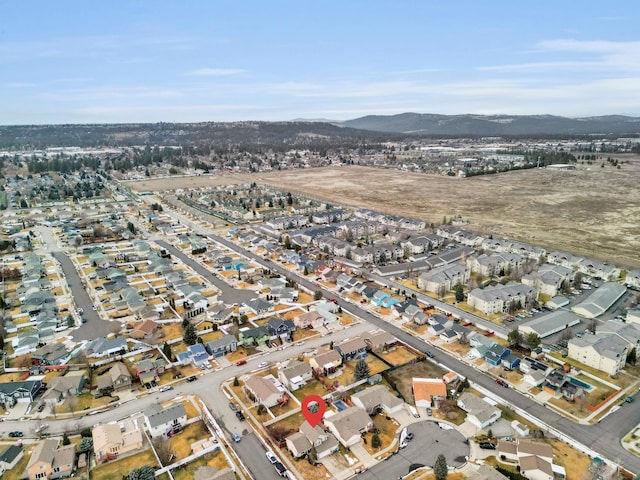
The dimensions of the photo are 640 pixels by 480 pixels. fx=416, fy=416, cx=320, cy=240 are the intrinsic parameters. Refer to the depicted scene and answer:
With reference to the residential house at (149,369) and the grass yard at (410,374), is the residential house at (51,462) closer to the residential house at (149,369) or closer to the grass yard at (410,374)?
the residential house at (149,369)

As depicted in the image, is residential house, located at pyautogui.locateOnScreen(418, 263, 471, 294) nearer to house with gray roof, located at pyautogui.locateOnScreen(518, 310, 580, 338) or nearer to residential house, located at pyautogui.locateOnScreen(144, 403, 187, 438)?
house with gray roof, located at pyautogui.locateOnScreen(518, 310, 580, 338)

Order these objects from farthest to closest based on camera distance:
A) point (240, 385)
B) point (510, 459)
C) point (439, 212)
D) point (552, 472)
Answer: point (439, 212) < point (240, 385) < point (510, 459) < point (552, 472)

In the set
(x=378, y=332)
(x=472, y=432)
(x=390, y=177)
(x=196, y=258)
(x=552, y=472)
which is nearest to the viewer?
(x=552, y=472)

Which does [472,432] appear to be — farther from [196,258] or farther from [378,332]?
[196,258]

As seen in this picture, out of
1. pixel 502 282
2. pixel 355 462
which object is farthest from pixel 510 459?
pixel 502 282

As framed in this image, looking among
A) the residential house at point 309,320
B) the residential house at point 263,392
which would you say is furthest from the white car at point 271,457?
the residential house at point 309,320

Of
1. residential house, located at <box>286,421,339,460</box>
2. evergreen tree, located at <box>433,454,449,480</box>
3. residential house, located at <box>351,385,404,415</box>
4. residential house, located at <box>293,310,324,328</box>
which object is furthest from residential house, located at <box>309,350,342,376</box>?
evergreen tree, located at <box>433,454,449,480</box>

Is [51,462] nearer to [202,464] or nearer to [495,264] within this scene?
[202,464]
